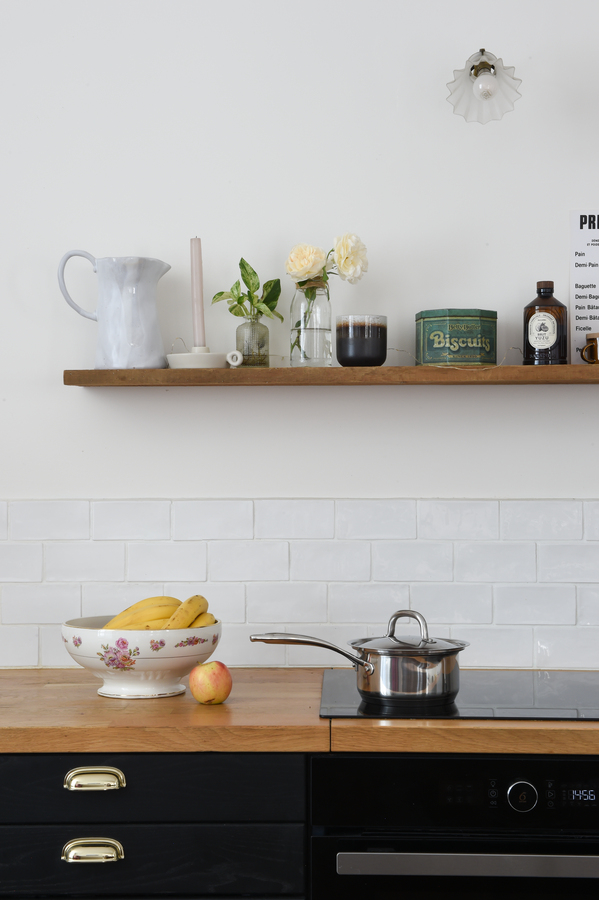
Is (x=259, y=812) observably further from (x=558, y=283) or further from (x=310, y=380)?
(x=558, y=283)

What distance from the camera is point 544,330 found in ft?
6.34

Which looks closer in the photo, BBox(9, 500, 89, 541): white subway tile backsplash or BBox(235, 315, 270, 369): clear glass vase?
BBox(235, 315, 270, 369): clear glass vase

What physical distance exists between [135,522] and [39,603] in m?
0.32

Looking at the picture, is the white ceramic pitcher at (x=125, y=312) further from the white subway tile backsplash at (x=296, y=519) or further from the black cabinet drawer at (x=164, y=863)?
the black cabinet drawer at (x=164, y=863)

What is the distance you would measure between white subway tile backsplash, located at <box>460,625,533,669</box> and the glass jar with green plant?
0.85m

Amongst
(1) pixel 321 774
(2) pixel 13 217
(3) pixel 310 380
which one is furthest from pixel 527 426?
(2) pixel 13 217

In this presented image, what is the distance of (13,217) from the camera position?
2143 millimetres

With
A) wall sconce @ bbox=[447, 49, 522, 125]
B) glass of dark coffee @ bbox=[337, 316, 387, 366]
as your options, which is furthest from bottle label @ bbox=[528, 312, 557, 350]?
wall sconce @ bbox=[447, 49, 522, 125]

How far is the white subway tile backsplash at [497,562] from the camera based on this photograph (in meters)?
2.06

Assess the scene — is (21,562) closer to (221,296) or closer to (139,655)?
(139,655)

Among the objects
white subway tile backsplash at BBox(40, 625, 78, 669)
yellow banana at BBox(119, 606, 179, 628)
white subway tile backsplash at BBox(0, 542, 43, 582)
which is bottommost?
white subway tile backsplash at BBox(40, 625, 78, 669)

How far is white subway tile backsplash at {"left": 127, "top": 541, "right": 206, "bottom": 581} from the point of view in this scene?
2.09 metres

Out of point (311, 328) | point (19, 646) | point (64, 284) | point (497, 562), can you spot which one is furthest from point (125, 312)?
point (497, 562)

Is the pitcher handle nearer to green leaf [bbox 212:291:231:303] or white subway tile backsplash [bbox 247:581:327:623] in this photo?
green leaf [bbox 212:291:231:303]
